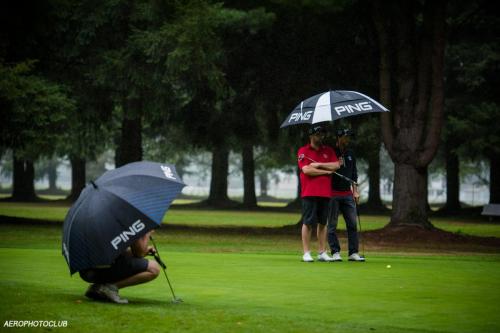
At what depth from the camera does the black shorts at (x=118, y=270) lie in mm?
9227

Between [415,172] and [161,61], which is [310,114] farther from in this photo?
[161,61]

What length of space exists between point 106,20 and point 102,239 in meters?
19.5

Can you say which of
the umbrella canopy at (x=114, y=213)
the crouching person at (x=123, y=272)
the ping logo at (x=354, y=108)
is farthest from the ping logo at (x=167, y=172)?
the ping logo at (x=354, y=108)

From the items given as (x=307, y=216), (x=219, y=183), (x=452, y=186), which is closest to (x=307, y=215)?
(x=307, y=216)

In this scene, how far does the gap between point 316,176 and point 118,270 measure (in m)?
5.80

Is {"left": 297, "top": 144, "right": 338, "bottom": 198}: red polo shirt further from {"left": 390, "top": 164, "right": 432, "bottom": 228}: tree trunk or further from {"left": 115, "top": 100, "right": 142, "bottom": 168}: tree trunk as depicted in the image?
{"left": 115, "top": 100, "right": 142, "bottom": 168}: tree trunk

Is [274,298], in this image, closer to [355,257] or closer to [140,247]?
[140,247]

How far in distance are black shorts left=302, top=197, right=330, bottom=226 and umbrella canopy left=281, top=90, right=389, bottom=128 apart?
49.8 inches

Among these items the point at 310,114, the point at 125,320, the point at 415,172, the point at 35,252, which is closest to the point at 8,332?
the point at 125,320

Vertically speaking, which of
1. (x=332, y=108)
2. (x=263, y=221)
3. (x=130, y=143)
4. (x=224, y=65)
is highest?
(x=224, y=65)

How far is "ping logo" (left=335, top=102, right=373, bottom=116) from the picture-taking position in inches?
580

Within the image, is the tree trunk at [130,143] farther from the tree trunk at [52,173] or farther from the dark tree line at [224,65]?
the tree trunk at [52,173]

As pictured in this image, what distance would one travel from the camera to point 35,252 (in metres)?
17.2

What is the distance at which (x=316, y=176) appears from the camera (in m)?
14.5
